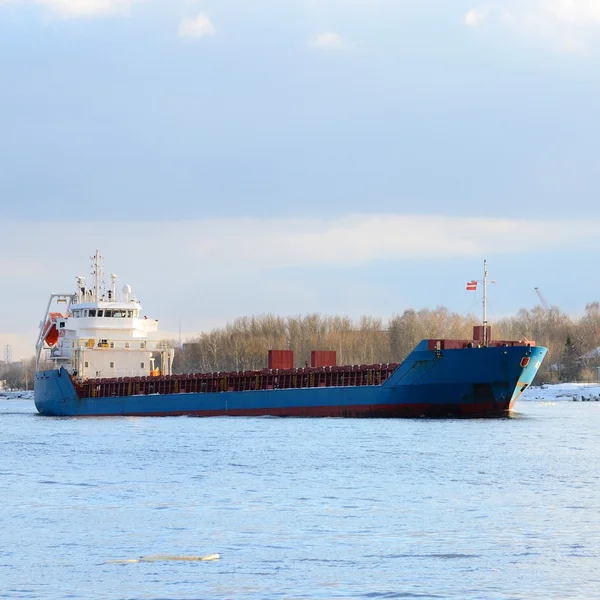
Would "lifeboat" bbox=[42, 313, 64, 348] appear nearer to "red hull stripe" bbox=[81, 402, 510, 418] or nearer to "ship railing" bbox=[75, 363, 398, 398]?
"ship railing" bbox=[75, 363, 398, 398]

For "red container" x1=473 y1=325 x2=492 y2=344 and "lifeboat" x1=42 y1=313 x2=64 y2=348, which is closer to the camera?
"red container" x1=473 y1=325 x2=492 y2=344

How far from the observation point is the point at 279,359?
5956cm

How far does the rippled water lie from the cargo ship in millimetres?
7657

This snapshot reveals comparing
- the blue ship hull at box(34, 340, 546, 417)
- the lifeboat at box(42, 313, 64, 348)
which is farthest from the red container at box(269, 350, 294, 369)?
the lifeboat at box(42, 313, 64, 348)

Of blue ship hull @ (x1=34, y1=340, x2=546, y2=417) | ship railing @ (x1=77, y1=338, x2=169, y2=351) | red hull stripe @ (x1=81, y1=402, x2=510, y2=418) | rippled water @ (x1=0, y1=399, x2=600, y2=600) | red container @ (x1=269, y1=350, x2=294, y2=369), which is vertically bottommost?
rippled water @ (x1=0, y1=399, x2=600, y2=600)

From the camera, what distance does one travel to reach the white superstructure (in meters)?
60.9

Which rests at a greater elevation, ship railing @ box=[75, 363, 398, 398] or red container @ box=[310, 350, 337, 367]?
red container @ box=[310, 350, 337, 367]

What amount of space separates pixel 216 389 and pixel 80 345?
892 cm

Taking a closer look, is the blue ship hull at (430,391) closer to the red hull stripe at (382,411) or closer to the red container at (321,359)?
the red hull stripe at (382,411)

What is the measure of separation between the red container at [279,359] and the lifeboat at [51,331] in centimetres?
1292

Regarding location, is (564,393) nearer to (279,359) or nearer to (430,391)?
(279,359)

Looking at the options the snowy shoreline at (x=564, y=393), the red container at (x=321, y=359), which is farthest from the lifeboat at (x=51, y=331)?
the snowy shoreline at (x=564, y=393)

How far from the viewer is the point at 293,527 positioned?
64.5 ft

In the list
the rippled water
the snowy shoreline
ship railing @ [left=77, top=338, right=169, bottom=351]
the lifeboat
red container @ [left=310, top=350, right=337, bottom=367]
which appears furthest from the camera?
the snowy shoreline
